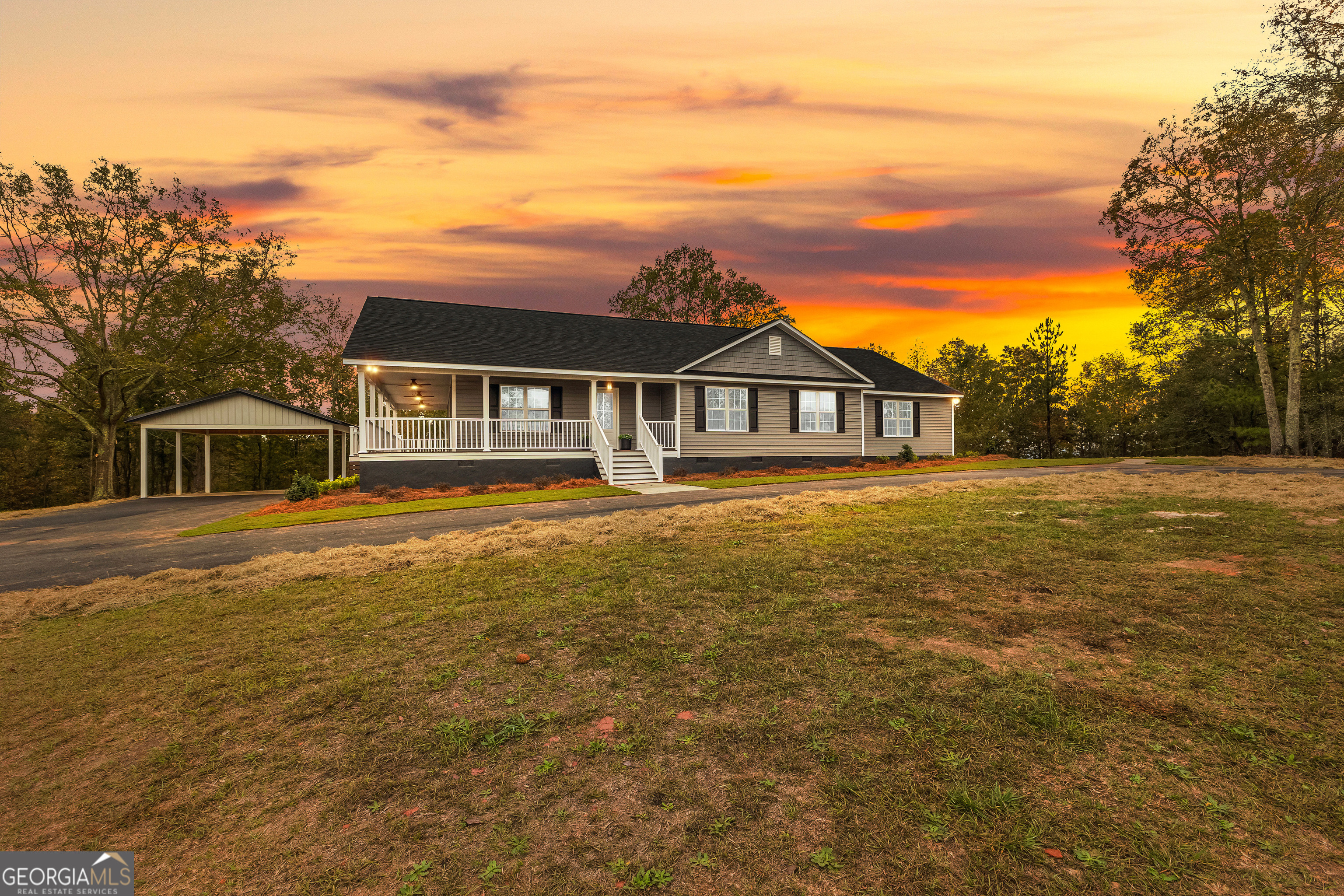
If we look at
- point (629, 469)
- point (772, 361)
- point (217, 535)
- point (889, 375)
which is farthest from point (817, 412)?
point (217, 535)

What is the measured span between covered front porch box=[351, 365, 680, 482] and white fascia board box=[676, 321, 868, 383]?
1.47 metres

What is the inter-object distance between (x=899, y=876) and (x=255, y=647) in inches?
197

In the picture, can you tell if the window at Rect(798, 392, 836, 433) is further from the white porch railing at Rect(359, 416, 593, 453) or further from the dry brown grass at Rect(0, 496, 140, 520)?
the dry brown grass at Rect(0, 496, 140, 520)

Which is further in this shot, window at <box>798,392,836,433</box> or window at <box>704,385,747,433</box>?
window at <box>798,392,836,433</box>

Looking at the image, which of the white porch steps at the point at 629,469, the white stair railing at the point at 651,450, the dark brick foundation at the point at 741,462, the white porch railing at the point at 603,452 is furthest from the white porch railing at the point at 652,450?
the white porch railing at the point at 603,452

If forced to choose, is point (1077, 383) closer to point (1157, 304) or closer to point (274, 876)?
point (1157, 304)

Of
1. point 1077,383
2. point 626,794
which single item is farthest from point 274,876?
point 1077,383

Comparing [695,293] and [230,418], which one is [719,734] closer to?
[230,418]

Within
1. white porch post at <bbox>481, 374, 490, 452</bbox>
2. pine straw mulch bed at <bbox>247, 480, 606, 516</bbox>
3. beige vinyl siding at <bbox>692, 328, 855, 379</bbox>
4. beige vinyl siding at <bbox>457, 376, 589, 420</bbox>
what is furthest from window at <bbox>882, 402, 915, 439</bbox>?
white porch post at <bbox>481, 374, 490, 452</bbox>

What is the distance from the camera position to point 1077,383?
1665 inches

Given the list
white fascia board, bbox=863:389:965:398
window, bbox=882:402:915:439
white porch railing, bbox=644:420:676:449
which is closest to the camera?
white porch railing, bbox=644:420:676:449

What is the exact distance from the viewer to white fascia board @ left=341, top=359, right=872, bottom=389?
1775 centimetres

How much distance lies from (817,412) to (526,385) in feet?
39.7

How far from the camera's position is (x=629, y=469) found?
19.1 m
